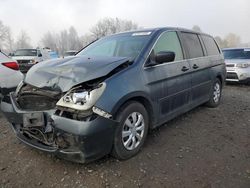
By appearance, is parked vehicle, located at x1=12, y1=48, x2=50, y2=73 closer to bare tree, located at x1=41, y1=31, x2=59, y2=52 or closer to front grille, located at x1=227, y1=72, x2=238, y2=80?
front grille, located at x1=227, y1=72, x2=238, y2=80

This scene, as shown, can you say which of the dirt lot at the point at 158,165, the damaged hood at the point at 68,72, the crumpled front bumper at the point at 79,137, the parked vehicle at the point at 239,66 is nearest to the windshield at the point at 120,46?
the damaged hood at the point at 68,72

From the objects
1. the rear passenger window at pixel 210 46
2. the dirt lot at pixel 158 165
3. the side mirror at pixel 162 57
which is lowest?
the dirt lot at pixel 158 165

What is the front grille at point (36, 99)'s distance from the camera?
2.66 metres

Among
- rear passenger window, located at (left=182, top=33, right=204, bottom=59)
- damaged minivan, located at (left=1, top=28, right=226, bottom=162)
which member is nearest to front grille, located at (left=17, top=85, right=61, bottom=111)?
damaged minivan, located at (left=1, top=28, right=226, bottom=162)

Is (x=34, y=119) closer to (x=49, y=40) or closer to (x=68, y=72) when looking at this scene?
(x=68, y=72)

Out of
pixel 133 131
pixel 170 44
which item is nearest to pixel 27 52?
pixel 170 44

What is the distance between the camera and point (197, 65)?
432 cm

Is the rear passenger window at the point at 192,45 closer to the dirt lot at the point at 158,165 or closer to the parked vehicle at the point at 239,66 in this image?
the dirt lot at the point at 158,165

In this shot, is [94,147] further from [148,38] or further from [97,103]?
[148,38]

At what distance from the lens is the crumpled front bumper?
2.38 m

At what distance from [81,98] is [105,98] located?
26 centimetres

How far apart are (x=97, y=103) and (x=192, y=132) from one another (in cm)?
211

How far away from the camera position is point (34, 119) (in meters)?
2.63

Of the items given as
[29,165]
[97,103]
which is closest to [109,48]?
[97,103]
